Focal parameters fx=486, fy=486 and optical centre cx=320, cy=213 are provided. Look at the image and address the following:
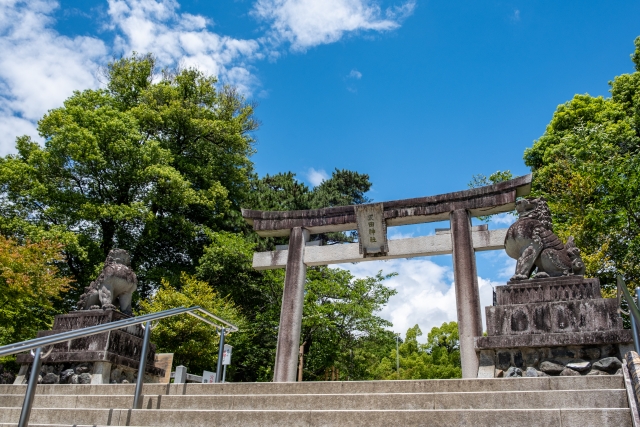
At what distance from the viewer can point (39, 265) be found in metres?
11.5

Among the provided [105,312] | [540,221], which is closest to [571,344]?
[540,221]

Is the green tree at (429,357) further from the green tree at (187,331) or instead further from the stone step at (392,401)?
the stone step at (392,401)

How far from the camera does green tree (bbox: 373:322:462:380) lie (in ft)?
83.2

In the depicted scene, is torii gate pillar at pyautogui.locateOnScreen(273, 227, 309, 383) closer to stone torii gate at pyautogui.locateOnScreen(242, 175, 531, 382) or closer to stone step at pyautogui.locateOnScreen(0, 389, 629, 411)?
stone torii gate at pyautogui.locateOnScreen(242, 175, 531, 382)

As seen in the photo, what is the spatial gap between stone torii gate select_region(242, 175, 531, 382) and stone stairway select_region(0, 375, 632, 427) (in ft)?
15.5

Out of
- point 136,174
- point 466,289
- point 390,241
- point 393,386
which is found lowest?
point 393,386

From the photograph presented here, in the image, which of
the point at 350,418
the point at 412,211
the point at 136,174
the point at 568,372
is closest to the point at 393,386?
the point at 350,418

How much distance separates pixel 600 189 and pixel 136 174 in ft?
52.8

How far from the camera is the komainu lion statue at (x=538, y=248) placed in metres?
6.84

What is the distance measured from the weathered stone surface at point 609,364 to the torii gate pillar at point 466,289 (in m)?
3.00

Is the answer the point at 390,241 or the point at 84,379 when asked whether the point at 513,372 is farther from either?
the point at 84,379

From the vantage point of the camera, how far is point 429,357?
26.5 m

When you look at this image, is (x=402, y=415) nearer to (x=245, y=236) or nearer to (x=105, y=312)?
(x=105, y=312)

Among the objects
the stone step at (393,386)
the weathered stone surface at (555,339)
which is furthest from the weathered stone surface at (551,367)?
the stone step at (393,386)
